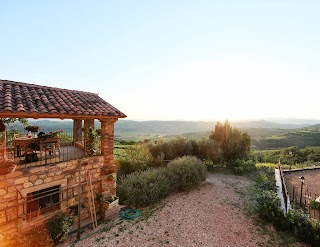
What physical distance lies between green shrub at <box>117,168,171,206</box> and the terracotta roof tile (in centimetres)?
407

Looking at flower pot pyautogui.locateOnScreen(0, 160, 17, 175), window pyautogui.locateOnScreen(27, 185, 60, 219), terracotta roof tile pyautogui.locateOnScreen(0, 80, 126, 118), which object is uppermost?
terracotta roof tile pyautogui.locateOnScreen(0, 80, 126, 118)

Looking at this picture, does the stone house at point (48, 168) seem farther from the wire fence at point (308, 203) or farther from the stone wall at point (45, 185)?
the wire fence at point (308, 203)

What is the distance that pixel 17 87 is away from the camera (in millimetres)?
8383

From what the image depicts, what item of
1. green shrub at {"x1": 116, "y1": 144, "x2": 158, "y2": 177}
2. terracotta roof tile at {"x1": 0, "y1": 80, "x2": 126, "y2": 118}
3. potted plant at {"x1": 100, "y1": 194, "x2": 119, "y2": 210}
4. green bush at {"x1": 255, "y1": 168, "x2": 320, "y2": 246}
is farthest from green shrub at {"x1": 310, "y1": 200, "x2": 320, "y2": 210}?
green shrub at {"x1": 116, "y1": 144, "x2": 158, "y2": 177}

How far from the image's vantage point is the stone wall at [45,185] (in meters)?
6.80

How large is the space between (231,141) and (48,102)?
17336 mm

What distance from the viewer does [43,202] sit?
8.15 m

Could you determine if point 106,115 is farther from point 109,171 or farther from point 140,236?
point 140,236

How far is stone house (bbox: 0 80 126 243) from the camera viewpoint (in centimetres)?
682

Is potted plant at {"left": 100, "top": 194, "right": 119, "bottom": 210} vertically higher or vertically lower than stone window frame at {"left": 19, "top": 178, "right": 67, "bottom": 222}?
lower

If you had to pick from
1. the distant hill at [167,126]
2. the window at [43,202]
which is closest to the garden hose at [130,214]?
the window at [43,202]

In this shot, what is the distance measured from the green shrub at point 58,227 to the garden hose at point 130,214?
2.37 m

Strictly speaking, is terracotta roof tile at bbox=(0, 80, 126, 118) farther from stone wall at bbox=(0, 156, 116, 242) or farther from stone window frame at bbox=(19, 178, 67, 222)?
stone window frame at bbox=(19, 178, 67, 222)

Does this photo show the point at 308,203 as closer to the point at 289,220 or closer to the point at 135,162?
the point at 289,220
